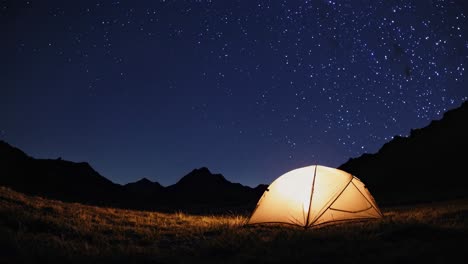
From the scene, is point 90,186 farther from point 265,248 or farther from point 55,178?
point 265,248

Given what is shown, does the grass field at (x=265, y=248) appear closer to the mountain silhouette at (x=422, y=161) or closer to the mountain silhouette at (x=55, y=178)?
the mountain silhouette at (x=422, y=161)

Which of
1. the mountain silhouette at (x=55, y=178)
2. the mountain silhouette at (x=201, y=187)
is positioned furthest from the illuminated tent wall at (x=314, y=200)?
the mountain silhouette at (x=201, y=187)

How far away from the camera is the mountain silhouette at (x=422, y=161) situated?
197ft

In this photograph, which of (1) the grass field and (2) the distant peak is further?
(2) the distant peak

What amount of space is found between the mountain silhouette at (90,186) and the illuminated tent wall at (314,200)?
265 feet

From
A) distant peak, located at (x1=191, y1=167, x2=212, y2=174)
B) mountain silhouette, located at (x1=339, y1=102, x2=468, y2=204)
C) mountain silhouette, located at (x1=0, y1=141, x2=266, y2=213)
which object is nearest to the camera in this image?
mountain silhouette, located at (x1=339, y1=102, x2=468, y2=204)

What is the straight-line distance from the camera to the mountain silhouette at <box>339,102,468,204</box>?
59975 mm

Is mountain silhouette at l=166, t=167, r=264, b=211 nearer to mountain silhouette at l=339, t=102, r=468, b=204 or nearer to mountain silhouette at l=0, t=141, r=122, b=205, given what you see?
mountain silhouette at l=0, t=141, r=122, b=205

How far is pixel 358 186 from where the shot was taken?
1253 centimetres

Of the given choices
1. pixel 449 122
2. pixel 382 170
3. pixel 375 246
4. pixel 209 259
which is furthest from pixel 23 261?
pixel 449 122

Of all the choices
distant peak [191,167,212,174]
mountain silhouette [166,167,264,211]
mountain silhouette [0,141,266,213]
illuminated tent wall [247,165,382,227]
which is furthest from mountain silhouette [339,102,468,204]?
distant peak [191,167,212,174]

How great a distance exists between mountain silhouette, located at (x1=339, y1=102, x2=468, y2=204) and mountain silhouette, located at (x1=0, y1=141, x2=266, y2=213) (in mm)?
28033

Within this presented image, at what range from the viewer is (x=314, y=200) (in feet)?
38.7

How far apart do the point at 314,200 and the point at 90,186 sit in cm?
13394
